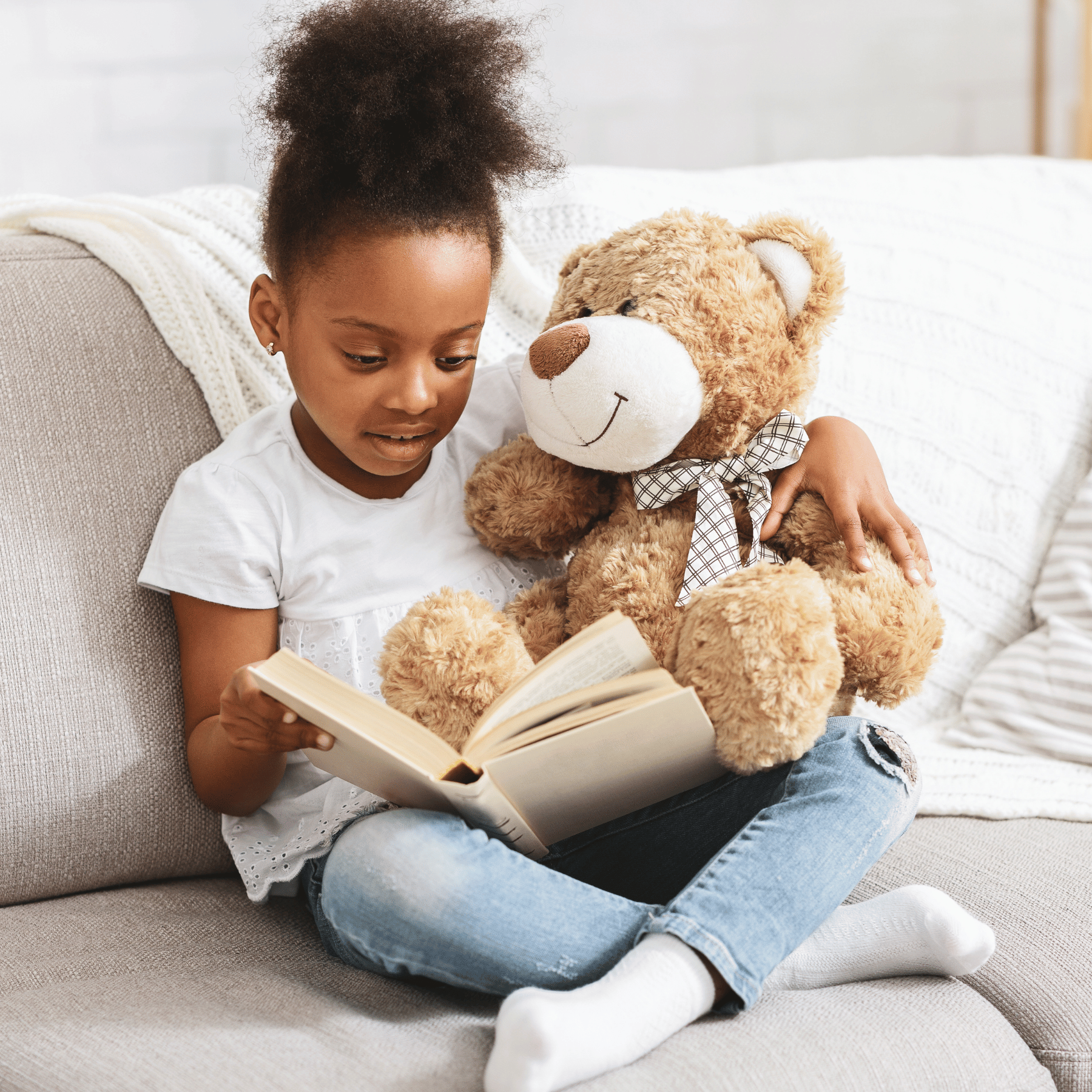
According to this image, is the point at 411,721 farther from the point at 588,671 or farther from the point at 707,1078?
the point at 707,1078

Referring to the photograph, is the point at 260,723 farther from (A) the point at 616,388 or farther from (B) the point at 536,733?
(A) the point at 616,388

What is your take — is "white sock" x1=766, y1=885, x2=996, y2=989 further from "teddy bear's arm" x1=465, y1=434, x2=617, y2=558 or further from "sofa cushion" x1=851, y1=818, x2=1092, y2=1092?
"teddy bear's arm" x1=465, y1=434, x2=617, y2=558

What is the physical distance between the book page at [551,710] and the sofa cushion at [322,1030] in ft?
0.65

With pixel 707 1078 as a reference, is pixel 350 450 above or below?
above

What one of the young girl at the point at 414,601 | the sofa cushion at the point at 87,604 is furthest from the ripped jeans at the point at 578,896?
the sofa cushion at the point at 87,604

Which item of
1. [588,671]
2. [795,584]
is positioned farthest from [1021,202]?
[588,671]

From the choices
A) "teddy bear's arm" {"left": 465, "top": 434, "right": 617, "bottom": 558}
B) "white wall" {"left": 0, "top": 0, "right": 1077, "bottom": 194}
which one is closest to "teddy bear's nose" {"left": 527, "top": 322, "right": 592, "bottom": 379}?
"teddy bear's arm" {"left": 465, "top": 434, "right": 617, "bottom": 558}

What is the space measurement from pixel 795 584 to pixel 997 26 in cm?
173

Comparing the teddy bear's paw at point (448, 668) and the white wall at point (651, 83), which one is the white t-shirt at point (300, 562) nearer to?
the teddy bear's paw at point (448, 668)

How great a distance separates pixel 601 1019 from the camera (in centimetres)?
68

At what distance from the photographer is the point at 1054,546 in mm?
1325

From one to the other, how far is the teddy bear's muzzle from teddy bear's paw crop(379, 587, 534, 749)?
0.56ft

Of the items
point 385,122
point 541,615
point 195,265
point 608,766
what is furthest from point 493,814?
point 195,265

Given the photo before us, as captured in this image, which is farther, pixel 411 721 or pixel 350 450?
pixel 350 450
